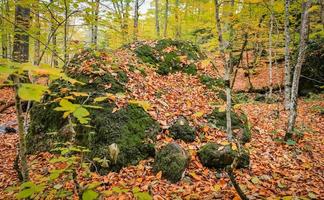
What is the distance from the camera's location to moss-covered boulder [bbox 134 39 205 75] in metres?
7.61

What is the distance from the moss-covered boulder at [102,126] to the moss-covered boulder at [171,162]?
0.35 metres

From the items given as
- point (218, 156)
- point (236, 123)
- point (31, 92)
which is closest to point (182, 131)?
point (218, 156)

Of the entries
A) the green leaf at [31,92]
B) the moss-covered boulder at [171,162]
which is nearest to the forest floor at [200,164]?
the moss-covered boulder at [171,162]

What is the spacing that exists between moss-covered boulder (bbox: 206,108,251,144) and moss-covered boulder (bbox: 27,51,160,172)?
140 cm

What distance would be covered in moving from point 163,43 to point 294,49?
883cm

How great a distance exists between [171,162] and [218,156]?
0.86 meters

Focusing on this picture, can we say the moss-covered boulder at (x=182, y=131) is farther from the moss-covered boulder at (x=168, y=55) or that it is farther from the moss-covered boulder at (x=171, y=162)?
the moss-covered boulder at (x=168, y=55)

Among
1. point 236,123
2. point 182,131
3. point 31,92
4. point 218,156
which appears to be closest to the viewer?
point 31,92

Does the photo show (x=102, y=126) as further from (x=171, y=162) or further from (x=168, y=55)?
(x=168, y=55)

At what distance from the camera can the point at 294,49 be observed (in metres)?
13.5

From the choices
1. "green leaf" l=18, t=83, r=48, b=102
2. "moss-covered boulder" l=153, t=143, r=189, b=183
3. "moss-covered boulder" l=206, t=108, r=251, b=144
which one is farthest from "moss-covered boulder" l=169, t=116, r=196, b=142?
"green leaf" l=18, t=83, r=48, b=102

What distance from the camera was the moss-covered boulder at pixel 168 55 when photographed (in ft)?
25.0

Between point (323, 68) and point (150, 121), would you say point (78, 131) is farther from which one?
point (323, 68)

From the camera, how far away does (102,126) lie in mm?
4613
